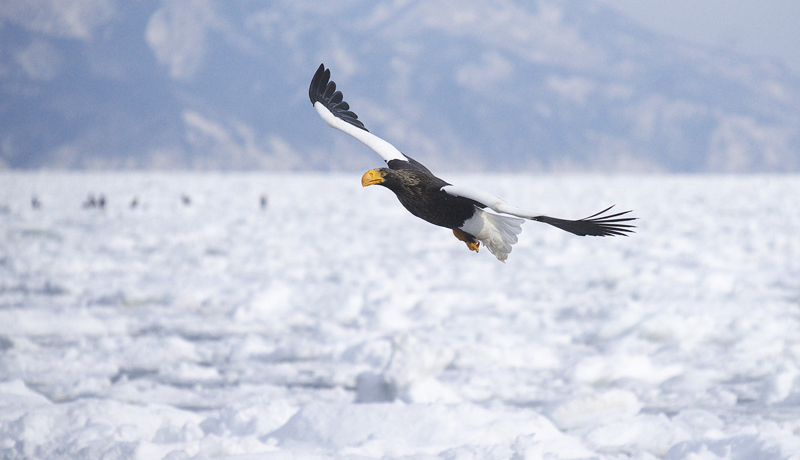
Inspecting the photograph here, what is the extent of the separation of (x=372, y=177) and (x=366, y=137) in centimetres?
95

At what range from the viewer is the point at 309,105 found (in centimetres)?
15212

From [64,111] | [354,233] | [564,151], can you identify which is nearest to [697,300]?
[354,233]

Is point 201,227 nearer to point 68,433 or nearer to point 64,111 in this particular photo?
point 68,433

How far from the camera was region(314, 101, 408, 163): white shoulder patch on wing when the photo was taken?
386 centimetres

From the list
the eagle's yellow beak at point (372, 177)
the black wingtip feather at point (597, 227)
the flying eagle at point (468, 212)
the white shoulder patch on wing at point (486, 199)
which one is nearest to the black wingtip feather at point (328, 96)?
the flying eagle at point (468, 212)

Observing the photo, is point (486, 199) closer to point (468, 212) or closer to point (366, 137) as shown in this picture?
point (468, 212)

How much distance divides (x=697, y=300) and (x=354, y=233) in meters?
7.60

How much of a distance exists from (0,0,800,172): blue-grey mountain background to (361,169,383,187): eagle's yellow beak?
127872mm

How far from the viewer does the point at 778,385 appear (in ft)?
17.0

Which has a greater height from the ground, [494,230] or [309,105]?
[309,105]

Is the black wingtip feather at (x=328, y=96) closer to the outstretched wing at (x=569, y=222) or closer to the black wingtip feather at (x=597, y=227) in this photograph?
the outstretched wing at (x=569, y=222)

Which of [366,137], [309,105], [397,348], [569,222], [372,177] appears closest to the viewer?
[569,222]

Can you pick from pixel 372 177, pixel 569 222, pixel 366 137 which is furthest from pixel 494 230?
pixel 366 137

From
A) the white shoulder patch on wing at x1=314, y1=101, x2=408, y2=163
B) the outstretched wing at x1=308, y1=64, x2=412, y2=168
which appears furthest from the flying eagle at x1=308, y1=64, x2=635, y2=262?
the outstretched wing at x1=308, y1=64, x2=412, y2=168
